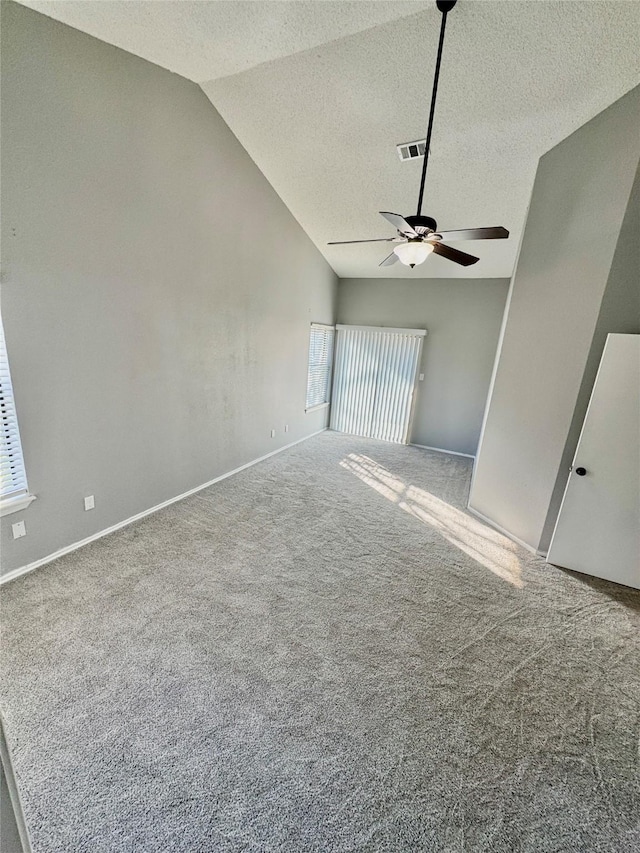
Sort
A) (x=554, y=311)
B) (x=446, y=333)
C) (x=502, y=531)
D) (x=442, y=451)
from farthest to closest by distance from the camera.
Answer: (x=442, y=451)
(x=446, y=333)
(x=502, y=531)
(x=554, y=311)

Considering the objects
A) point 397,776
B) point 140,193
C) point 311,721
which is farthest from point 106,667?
point 140,193

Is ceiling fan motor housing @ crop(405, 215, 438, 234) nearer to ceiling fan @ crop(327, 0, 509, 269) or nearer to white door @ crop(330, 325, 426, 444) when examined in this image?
ceiling fan @ crop(327, 0, 509, 269)

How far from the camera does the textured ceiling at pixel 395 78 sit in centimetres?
210

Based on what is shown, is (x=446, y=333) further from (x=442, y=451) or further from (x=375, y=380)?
(x=442, y=451)

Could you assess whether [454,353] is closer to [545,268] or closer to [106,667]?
[545,268]

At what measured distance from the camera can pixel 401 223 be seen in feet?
6.63

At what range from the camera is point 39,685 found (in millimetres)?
1733

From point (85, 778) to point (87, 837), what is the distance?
0.66 feet

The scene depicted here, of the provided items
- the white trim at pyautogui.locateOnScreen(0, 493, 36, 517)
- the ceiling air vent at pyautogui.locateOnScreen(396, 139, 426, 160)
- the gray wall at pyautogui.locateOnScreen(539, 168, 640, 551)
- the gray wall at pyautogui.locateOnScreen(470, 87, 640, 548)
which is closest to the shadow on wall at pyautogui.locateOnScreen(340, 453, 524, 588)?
the gray wall at pyautogui.locateOnScreen(470, 87, 640, 548)

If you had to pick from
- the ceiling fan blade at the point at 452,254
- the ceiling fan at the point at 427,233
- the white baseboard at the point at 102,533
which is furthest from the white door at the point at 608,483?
the white baseboard at the point at 102,533

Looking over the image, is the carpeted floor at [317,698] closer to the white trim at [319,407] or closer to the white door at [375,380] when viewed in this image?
the white trim at [319,407]

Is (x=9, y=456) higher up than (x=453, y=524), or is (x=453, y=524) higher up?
(x=9, y=456)

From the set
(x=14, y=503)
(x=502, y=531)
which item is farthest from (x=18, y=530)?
(x=502, y=531)

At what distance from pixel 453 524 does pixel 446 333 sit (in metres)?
3.45
